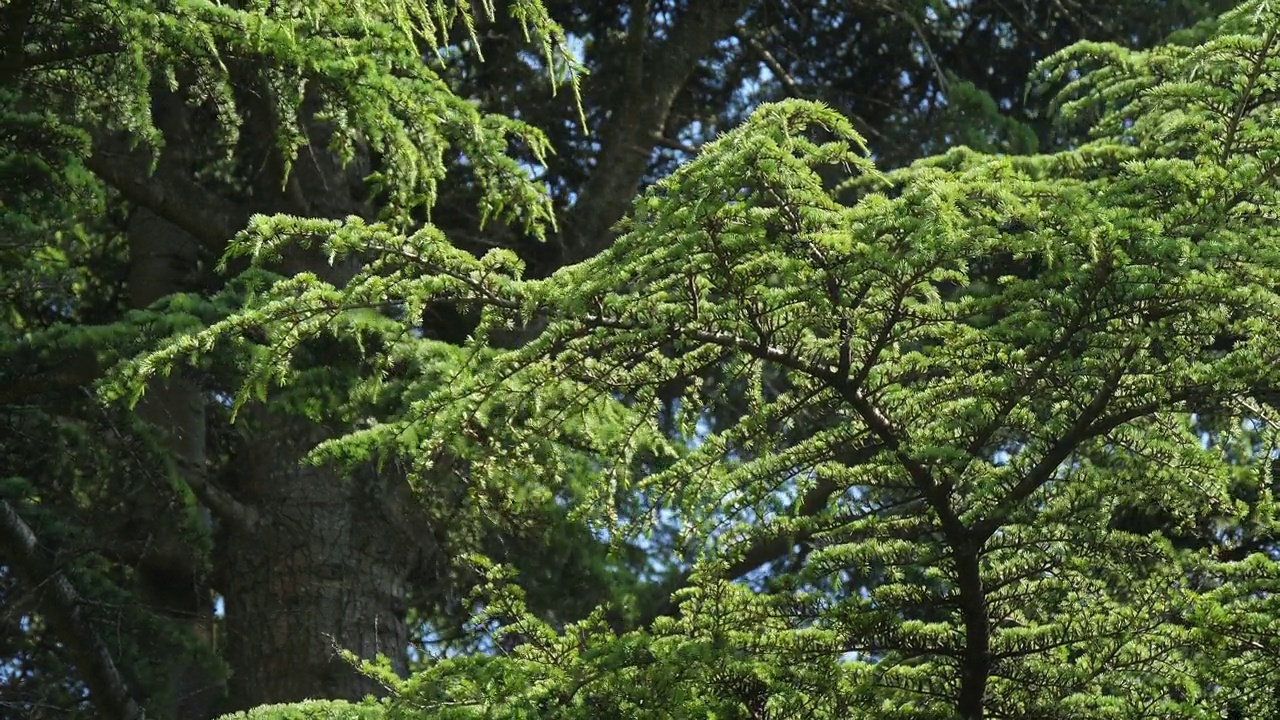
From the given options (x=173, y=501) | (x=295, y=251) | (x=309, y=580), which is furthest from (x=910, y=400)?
(x=295, y=251)

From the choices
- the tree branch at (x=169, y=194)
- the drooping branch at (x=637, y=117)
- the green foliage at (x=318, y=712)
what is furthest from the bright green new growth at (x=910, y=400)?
the drooping branch at (x=637, y=117)

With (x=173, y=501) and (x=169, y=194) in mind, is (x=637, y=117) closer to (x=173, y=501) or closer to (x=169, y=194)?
(x=169, y=194)

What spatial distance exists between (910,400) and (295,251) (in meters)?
4.75

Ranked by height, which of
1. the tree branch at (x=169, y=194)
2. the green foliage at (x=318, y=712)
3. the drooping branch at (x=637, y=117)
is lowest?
the green foliage at (x=318, y=712)

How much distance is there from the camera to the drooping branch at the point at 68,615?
544cm

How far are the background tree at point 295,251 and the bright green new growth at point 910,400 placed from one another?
0.96 ft

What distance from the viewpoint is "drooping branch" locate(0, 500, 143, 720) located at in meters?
5.44

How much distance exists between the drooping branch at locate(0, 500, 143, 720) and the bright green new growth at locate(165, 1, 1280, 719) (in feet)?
7.27

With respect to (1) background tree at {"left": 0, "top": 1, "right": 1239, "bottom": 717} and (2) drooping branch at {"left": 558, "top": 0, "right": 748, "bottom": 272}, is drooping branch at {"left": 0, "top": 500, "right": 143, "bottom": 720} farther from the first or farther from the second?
(2) drooping branch at {"left": 558, "top": 0, "right": 748, "bottom": 272}

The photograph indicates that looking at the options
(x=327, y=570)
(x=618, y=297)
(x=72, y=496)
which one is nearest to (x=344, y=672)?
(x=327, y=570)

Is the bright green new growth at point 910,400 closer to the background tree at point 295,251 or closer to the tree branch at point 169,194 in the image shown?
the background tree at point 295,251

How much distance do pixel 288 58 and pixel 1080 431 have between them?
114 inches

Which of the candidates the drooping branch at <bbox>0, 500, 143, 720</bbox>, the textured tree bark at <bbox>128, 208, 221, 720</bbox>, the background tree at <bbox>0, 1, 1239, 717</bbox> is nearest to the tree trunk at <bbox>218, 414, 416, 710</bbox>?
the background tree at <bbox>0, 1, 1239, 717</bbox>

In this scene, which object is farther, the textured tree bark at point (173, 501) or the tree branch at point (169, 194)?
the tree branch at point (169, 194)
